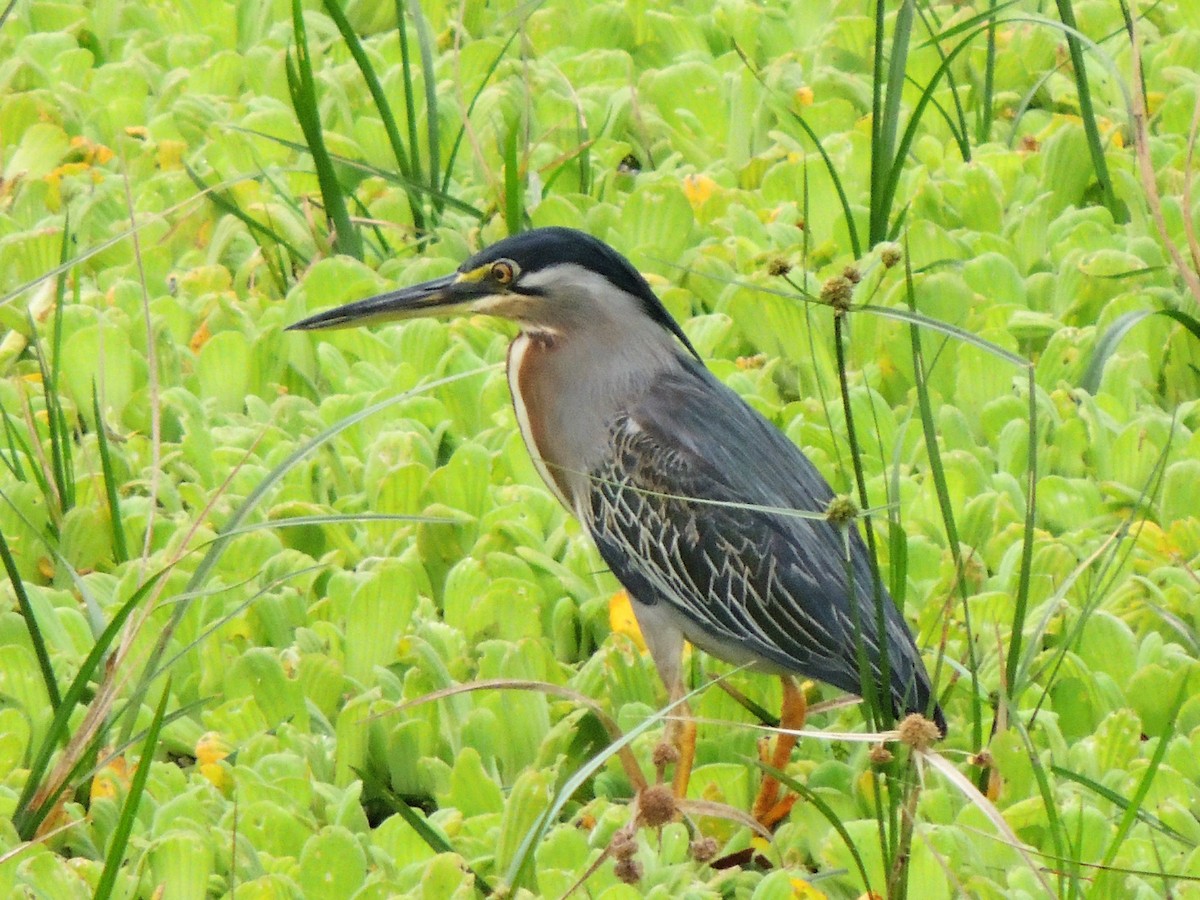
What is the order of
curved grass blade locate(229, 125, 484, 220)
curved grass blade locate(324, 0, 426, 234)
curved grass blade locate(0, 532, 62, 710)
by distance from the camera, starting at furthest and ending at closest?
curved grass blade locate(324, 0, 426, 234)
curved grass blade locate(229, 125, 484, 220)
curved grass blade locate(0, 532, 62, 710)

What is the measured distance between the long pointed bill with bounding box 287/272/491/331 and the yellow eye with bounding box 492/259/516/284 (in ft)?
0.09

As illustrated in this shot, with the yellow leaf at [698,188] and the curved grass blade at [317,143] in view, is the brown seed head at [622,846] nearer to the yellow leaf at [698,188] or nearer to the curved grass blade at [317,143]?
the curved grass blade at [317,143]

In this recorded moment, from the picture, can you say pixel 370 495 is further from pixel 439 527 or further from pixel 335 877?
pixel 335 877

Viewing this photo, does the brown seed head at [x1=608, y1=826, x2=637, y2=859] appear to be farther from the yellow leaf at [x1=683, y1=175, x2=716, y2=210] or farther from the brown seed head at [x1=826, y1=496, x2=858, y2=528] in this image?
the yellow leaf at [x1=683, y1=175, x2=716, y2=210]

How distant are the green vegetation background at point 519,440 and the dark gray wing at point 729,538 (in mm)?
144

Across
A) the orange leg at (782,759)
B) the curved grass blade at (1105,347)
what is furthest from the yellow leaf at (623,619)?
the curved grass blade at (1105,347)

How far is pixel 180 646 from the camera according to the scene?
123 inches

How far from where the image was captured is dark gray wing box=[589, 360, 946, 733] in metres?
2.89

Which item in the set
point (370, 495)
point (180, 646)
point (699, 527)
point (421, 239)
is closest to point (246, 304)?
point (421, 239)

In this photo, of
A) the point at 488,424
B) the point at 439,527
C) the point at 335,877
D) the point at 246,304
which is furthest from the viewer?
the point at 246,304

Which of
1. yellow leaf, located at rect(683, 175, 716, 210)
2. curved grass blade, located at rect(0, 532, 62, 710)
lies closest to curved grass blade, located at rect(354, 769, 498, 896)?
curved grass blade, located at rect(0, 532, 62, 710)

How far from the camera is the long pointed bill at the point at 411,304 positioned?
319 centimetres

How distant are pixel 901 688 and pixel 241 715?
3.30ft

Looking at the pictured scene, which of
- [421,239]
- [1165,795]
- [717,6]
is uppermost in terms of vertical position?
[717,6]
